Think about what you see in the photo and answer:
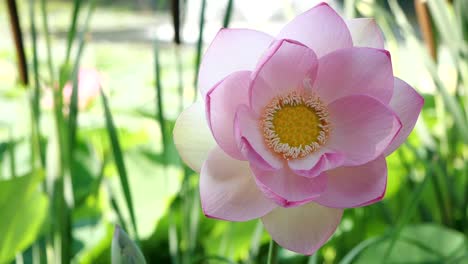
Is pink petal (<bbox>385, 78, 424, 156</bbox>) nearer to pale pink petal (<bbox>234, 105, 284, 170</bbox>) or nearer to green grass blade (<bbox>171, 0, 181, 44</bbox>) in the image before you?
pale pink petal (<bbox>234, 105, 284, 170</bbox>)

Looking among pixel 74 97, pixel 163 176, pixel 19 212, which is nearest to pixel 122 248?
pixel 74 97

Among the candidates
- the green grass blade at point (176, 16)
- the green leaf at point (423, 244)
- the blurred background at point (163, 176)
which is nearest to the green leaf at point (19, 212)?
the blurred background at point (163, 176)

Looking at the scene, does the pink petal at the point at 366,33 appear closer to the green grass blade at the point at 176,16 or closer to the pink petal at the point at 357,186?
the pink petal at the point at 357,186

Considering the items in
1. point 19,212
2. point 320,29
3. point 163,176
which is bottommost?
point 163,176

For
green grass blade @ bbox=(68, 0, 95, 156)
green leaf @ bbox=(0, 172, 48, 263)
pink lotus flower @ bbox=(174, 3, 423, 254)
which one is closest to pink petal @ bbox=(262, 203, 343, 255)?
pink lotus flower @ bbox=(174, 3, 423, 254)

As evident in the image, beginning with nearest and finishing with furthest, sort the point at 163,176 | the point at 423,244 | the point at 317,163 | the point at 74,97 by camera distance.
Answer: the point at 317,163 < the point at 74,97 < the point at 423,244 < the point at 163,176

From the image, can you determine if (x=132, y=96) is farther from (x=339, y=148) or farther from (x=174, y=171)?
(x=339, y=148)

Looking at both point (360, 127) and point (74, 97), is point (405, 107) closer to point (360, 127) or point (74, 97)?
point (360, 127)
